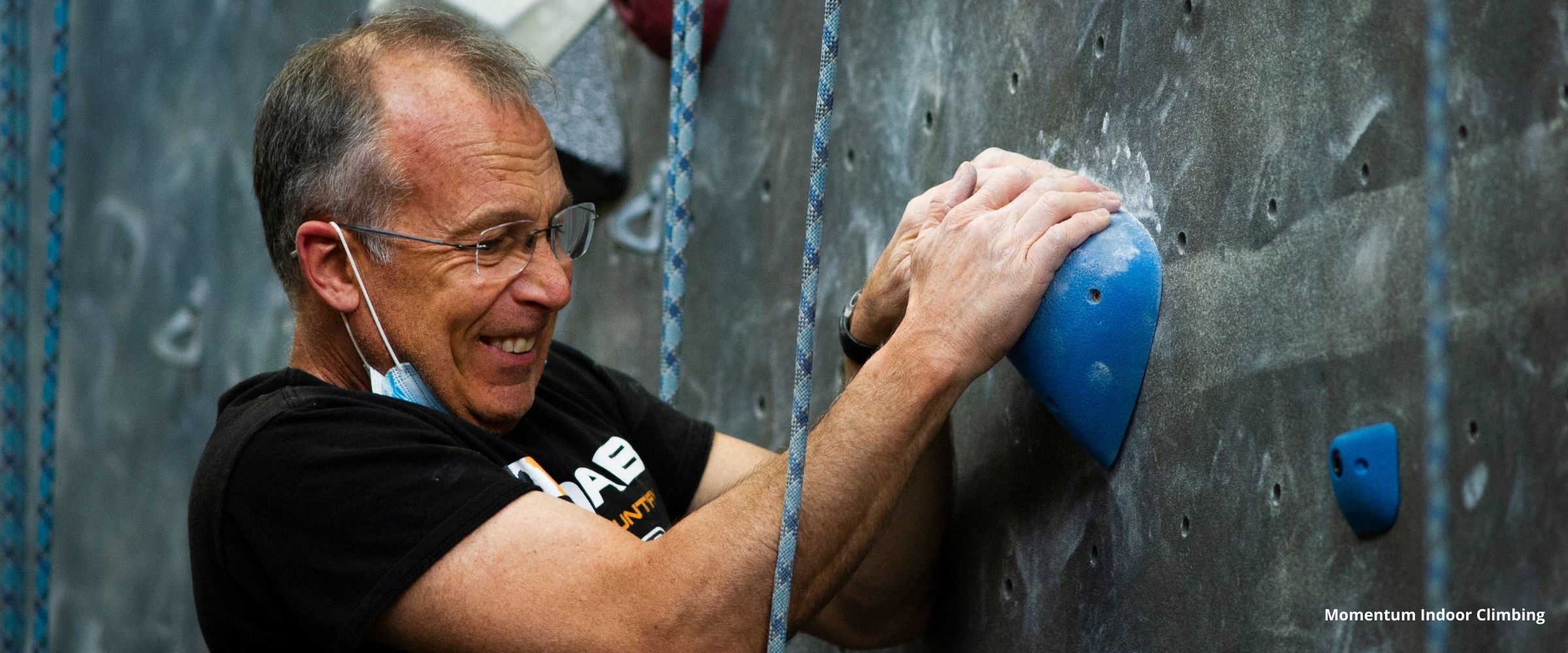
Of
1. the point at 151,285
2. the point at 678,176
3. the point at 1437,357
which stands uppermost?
the point at 1437,357

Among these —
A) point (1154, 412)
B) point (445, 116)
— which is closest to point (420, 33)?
point (445, 116)

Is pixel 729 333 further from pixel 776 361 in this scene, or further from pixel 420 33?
pixel 420 33

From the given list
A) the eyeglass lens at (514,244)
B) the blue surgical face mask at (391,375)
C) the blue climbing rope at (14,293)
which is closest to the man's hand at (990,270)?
the eyeglass lens at (514,244)

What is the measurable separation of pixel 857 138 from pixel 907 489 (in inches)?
20.1

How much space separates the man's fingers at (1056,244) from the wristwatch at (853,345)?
29 cm

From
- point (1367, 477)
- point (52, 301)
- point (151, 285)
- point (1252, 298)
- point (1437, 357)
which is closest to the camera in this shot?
point (1437, 357)

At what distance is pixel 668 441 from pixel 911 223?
1.60ft

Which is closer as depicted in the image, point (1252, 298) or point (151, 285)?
point (1252, 298)

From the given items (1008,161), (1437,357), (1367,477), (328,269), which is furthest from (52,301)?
(1437,357)

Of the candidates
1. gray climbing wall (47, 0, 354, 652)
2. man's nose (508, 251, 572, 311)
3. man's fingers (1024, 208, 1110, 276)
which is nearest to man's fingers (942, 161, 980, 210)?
man's fingers (1024, 208, 1110, 276)

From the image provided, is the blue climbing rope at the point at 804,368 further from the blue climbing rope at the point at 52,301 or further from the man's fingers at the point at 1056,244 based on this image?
the blue climbing rope at the point at 52,301

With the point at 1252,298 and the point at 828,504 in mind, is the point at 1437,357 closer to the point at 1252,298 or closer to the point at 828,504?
the point at 1252,298

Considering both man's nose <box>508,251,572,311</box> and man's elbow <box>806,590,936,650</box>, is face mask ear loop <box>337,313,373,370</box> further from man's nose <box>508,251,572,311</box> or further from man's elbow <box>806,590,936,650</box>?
man's elbow <box>806,590,936,650</box>

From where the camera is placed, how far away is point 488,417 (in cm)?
156
